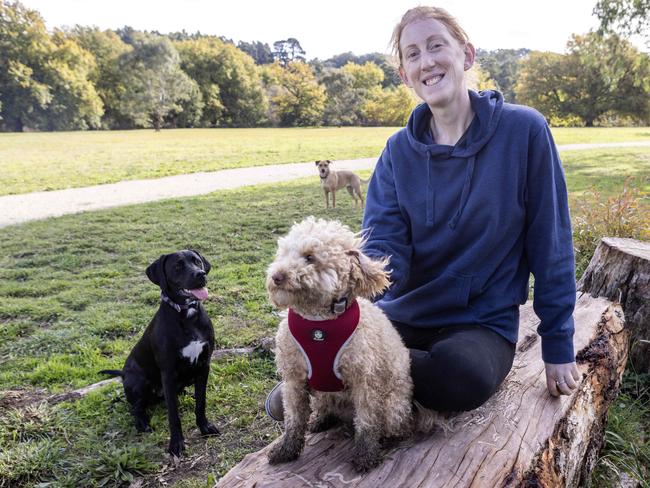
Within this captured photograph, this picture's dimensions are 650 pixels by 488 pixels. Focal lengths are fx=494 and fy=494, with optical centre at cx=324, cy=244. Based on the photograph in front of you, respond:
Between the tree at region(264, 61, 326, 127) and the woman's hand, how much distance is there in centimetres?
5866

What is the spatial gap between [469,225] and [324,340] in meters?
1.03

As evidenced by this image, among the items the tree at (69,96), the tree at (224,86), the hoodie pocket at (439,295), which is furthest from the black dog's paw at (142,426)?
the tree at (224,86)

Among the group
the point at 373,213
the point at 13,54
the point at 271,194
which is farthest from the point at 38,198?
the point at 13,54

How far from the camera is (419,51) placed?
2592mm

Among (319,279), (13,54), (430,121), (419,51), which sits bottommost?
(319,279)

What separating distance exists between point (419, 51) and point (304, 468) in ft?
6.93

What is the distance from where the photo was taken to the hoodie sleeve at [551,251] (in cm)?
245

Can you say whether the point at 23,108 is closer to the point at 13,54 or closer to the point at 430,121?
the point at 13,54

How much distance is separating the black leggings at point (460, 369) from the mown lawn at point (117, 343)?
49.6 inches

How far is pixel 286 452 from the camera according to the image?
217 centimetres

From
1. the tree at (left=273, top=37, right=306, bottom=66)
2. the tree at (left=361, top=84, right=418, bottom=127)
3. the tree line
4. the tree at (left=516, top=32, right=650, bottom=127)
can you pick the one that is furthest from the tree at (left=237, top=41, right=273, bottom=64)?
the tree at (left=516, top=32, right=650, bottom=127)

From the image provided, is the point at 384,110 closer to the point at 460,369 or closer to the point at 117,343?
the point at 117,343

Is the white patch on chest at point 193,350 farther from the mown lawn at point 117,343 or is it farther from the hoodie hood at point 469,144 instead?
the hoodie hood at point 469,144

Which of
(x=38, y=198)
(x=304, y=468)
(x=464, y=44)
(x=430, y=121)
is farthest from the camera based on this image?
(x=38, y=198)
